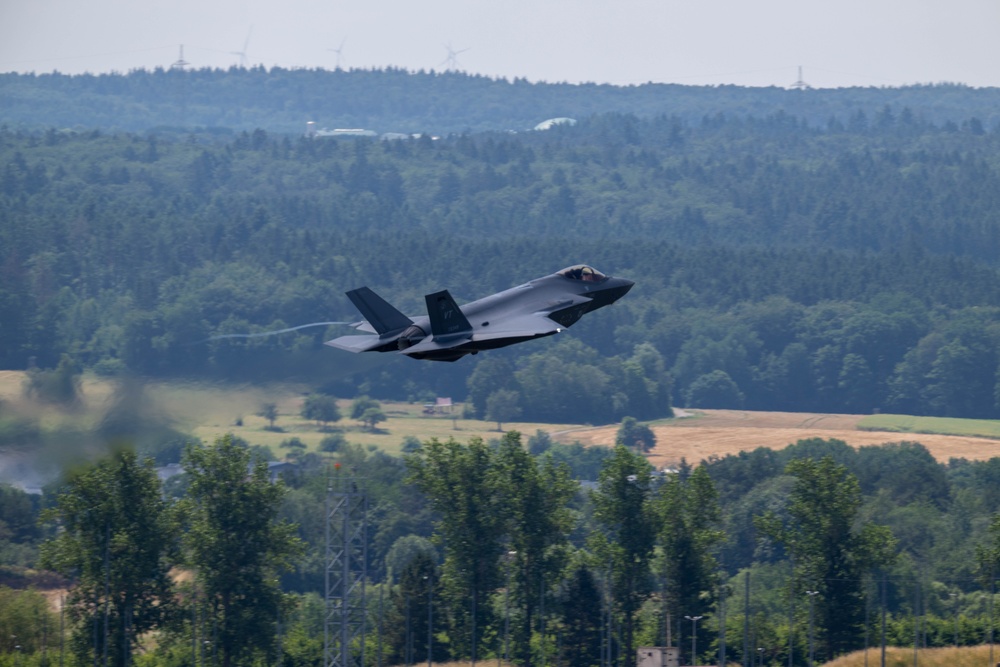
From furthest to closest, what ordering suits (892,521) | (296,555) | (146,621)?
1. (892,521)
2. (296,555)
3. (146,621)

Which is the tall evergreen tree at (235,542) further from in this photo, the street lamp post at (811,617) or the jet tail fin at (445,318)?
the jet tail fin at (445,318)

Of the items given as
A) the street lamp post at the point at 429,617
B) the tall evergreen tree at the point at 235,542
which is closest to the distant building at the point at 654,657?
the street lamp post at the point at 429,617

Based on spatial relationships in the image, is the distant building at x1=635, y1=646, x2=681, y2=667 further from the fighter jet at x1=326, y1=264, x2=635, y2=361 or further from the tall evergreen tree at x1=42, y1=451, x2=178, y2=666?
the tall evergreen tree at x1=42, y1=451, x2=178, y2=666

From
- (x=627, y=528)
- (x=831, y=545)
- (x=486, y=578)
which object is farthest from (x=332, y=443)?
(x=831, y=545)

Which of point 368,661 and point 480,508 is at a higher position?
point 480,508

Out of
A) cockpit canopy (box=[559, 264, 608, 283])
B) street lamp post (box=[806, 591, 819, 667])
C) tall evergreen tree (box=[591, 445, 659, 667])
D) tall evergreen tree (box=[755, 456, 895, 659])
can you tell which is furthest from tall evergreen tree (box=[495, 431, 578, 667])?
cockpit canopy (box=[559, 264, 608, 283])

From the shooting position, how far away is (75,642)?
104m

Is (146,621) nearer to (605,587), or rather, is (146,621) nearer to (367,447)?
(605,587)

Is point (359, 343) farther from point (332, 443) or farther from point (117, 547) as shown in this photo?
point (332, 443)

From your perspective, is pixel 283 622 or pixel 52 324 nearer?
pixel 283 622

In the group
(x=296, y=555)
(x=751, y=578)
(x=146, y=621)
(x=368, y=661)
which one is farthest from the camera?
(x=751, y=578)

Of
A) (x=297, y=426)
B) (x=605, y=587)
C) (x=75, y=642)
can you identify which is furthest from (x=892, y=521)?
(x=75, y=642)

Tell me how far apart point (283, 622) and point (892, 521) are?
239 feet

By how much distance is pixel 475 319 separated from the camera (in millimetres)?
62906
